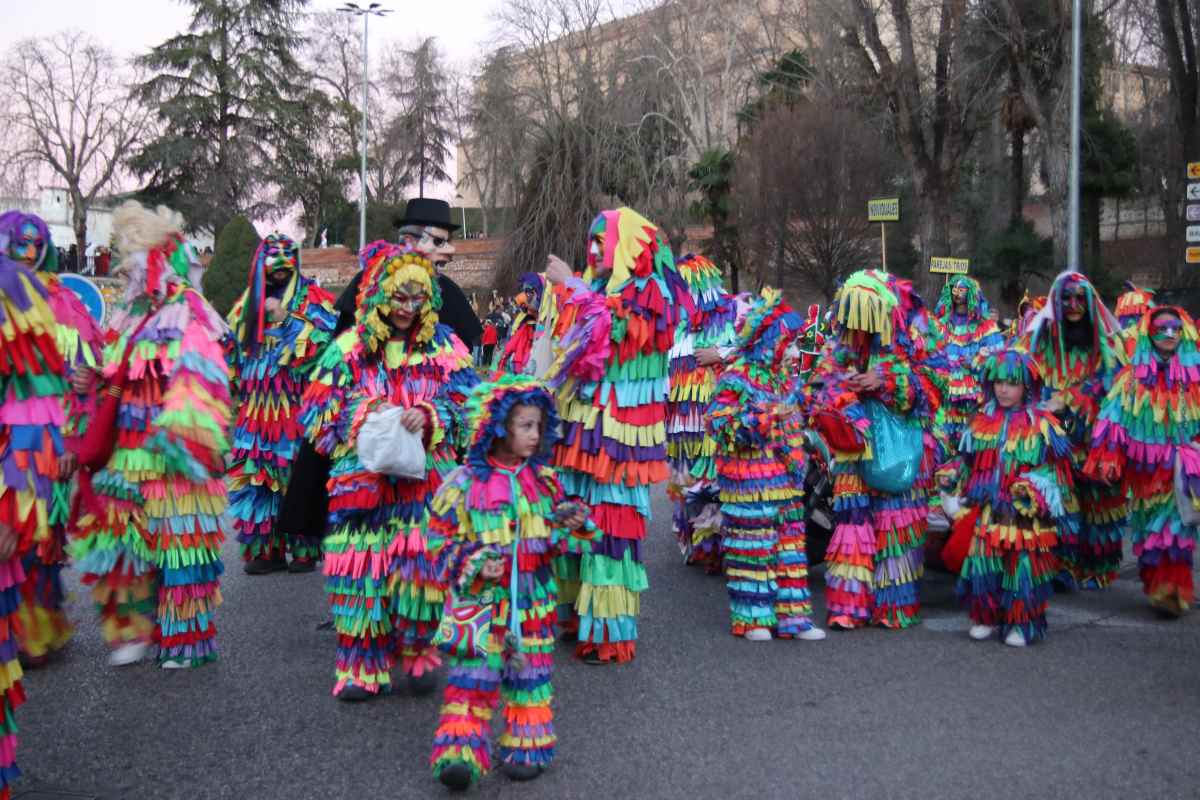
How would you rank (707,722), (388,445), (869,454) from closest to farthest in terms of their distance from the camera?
(388,445) → (707,722) → (869,454)

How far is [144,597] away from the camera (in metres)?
5.88

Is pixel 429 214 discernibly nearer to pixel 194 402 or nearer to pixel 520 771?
pixel 194 402

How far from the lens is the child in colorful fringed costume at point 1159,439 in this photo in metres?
6.89

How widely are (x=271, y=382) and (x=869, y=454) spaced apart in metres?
4.13

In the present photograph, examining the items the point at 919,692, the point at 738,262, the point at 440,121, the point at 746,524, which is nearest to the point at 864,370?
the point at 746,524

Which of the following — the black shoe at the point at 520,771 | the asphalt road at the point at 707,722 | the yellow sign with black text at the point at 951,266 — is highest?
the yellow sign with black text at the point at 951,266

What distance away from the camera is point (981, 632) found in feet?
21.2

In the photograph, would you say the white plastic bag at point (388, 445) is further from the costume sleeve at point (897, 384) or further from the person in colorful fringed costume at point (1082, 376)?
the person in colorful fringed costume at point (1082, 376)

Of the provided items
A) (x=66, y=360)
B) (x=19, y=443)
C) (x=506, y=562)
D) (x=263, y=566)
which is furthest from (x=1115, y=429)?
(x=19, y=443)

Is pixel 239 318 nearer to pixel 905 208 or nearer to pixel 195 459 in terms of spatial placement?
pixel 195 459

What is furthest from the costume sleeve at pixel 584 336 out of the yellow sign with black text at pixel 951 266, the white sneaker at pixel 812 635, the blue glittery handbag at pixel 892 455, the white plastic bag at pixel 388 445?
the yellow sign with black text at pixel 951 266

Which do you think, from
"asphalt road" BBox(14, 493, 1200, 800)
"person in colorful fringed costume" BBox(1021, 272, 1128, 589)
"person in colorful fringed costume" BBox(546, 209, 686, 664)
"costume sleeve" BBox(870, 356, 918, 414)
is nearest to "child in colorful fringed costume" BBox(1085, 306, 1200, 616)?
"person in colorful fringed costume" BBox(1021, 272, 1128, 589)

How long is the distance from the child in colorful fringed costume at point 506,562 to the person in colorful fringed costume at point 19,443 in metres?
1.45

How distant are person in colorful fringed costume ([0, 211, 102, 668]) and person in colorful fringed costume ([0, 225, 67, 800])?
2.10 m
